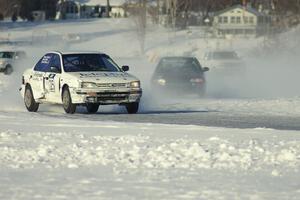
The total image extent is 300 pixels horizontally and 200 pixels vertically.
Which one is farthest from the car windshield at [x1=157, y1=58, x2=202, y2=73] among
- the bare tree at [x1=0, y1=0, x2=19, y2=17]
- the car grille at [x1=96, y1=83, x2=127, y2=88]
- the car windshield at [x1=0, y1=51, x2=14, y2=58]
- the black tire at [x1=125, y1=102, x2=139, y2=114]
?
the bare tree at [x1=0, y1=0, x2=19, y2=17]

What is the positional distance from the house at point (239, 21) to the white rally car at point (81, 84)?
7888 centimetres

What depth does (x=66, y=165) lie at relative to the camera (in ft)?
35.3

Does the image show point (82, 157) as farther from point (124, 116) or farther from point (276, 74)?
point (276, 74)

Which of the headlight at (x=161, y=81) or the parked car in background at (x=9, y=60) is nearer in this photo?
the headlight at (x=161, y=81)

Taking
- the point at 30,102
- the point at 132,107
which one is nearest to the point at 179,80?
the point at 30,102

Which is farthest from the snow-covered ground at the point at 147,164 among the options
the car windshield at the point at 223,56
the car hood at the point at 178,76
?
the car windshield at the point at 223,56

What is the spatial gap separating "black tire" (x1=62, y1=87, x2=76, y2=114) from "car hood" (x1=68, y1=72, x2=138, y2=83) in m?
0.43

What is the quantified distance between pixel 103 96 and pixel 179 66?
30.6 ft

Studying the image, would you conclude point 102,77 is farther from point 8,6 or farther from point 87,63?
point 8,6

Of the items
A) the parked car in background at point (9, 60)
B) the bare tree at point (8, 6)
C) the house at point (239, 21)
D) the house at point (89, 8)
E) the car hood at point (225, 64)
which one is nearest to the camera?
the car hood at point (225, 64)

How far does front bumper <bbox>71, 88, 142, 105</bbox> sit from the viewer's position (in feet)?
64.5

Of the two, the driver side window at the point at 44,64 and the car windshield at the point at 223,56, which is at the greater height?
the driver side window at the point at 44,64

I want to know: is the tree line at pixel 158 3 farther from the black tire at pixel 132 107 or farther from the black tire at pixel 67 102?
the black tire at pixel 67 102

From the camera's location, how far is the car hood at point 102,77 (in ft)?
64.8
